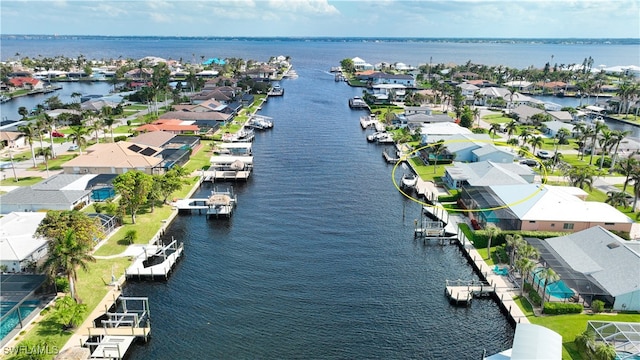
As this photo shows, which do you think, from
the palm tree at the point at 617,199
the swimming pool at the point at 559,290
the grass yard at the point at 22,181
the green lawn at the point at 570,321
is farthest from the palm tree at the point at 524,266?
the grass yard at the point at 22,181

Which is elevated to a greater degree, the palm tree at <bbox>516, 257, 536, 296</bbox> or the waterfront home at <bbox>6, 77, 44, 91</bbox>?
the waterfront home at <bbox>6, 77, 44, 91</bbox>

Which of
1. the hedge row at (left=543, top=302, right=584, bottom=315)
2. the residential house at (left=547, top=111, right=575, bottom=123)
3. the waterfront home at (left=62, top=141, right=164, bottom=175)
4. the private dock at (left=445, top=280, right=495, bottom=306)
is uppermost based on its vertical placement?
the residential house at (left=547, top=111, right=575, bottom=123)

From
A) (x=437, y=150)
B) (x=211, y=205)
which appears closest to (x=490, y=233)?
(x=437, y=150)

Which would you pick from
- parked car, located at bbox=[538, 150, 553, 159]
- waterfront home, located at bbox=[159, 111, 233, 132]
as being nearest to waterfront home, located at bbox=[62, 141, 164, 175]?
waterfront home, located at bbox=[159, 111, 233, 132]

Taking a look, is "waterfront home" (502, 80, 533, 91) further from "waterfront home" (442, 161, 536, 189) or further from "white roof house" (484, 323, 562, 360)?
"white roof house" (484, 323, 562, 360)

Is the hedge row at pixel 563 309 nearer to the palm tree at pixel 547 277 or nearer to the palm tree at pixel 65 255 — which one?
the palm tree at pixel 547 277

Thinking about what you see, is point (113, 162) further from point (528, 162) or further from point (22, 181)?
point (528, 162)
